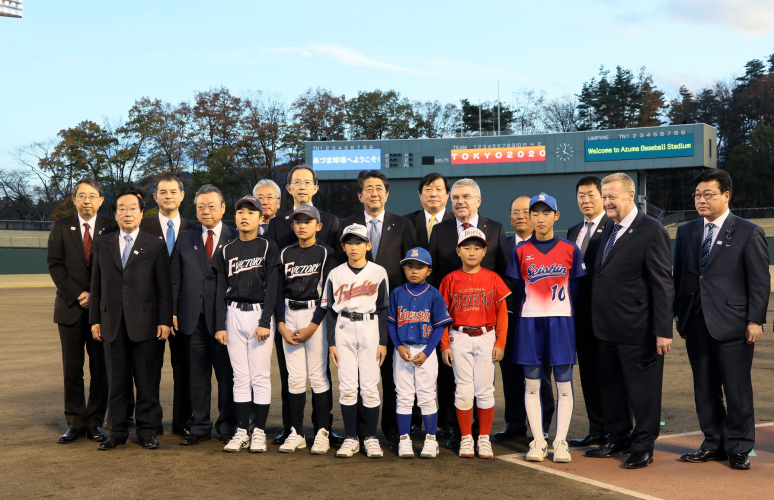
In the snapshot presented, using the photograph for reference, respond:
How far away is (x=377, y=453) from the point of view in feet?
17.0

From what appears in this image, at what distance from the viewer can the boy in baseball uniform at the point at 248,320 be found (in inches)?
217

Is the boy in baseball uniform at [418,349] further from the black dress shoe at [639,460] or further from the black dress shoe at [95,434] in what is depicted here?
the black dress shoe at [95,434]

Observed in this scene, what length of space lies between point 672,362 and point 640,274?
5394mm

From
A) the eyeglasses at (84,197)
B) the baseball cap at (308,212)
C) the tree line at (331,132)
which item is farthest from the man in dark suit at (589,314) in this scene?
the tree line at (331,132)

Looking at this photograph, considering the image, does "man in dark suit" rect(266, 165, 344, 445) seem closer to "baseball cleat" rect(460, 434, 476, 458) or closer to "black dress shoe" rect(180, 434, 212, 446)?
"black dress shoe" rect(180, 434, 212, 446)

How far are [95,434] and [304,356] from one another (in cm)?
212

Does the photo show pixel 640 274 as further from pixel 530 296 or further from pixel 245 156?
pixel 245 156

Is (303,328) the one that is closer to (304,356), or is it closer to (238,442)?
(304,356)

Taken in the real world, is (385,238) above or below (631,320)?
above

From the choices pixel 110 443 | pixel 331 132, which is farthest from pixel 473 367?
pixel 331 132

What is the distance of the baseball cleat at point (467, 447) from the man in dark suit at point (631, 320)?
0.98 metres

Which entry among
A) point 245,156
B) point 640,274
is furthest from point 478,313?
point 245,156

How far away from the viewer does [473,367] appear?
5324mm

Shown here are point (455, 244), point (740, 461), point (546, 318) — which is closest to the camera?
point (740, 461)
